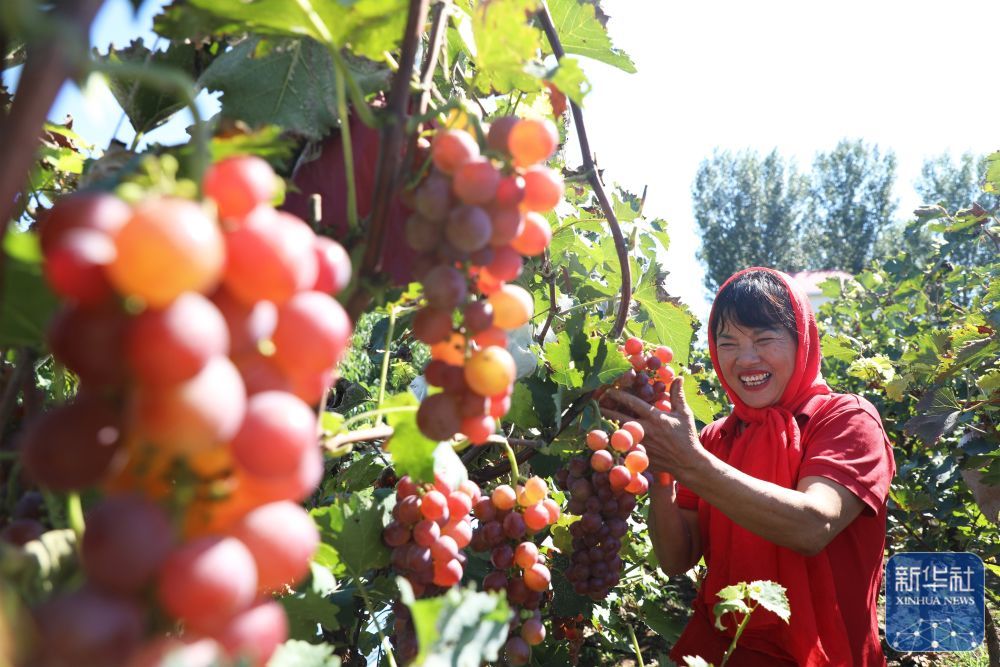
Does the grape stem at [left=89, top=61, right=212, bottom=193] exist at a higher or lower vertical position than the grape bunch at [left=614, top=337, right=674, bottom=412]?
higher

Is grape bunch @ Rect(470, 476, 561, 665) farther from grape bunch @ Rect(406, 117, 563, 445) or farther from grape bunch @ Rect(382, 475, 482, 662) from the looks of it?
grape bunch @ Rect(406, 117, 563, 445)

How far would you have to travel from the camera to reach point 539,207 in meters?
0.59

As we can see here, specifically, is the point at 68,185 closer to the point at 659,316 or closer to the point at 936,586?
the point at 659,316

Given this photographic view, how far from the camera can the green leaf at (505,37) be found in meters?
0.64

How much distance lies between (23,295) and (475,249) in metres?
0.29

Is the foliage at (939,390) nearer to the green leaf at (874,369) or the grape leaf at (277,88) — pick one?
the green leaf at (874,369)

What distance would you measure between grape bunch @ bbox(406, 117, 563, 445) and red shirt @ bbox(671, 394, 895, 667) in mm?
1615

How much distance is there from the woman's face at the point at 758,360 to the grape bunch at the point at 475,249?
5.93 ft

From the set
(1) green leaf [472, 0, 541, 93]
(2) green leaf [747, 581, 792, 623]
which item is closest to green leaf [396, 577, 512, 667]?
(1) green leaf [472, 0, 541, 93]

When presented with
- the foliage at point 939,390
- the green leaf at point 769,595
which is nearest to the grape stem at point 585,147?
the green leaf at point 769,595

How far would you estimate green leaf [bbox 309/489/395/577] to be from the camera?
3.19ft

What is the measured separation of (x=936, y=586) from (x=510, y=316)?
464 cm

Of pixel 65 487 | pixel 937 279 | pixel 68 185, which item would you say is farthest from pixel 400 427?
pixel 937 279

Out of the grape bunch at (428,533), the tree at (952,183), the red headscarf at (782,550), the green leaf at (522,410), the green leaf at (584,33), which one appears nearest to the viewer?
the grape bunch at (428,533)
